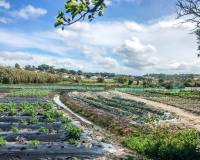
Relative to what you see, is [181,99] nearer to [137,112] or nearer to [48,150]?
[137,112]

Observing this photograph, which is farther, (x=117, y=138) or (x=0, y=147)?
(x=117, y=138)

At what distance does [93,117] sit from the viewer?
25.7 m

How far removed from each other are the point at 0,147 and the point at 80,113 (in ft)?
51.8

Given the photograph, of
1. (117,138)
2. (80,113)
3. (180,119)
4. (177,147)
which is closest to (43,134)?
(117,138)

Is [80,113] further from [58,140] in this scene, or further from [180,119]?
[58,140]

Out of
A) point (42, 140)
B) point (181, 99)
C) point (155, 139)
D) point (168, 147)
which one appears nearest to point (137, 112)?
point (155, 139)

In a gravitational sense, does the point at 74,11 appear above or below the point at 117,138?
above

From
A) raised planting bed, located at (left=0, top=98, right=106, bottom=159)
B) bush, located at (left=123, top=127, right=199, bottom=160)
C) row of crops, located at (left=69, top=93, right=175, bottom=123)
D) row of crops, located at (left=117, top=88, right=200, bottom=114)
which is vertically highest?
bush, located at (left=123, top=127, right=199, bottom=160)

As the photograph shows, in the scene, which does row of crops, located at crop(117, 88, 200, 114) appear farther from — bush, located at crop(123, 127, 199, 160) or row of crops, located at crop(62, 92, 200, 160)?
bush, located at crop(123, 127, 199, 160)

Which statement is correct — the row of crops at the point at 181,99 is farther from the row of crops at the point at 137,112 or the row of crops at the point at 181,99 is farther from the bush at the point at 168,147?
the bush at the point at 168,147

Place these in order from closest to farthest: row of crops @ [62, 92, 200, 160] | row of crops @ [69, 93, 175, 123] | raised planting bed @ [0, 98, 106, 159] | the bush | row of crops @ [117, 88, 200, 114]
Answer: the bush → row of crops @ [62, 92, 200, 160] → raised planting bed @ [0, 98, 106, 159] → row of crops @ [69, 93, 175, 123] → row of crops @ [117, 88, 200, 114]

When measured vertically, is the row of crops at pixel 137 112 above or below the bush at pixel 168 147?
below

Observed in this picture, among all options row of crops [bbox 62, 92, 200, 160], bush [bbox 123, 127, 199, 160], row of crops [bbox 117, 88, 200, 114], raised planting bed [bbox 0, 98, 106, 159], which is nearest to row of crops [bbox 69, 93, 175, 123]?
row of crops [bbox 62, 92, 200, 160]

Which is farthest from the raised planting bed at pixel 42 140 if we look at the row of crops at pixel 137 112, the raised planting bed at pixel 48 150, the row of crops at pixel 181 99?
the row of crops at pixel 181 99
